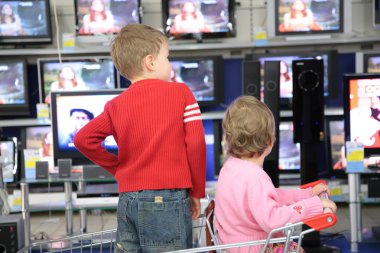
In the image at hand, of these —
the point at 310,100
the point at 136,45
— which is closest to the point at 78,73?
the point at 310,100

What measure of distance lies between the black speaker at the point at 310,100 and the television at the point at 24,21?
2.70 metres

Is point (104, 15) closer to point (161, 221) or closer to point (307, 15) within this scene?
point (307, 15)

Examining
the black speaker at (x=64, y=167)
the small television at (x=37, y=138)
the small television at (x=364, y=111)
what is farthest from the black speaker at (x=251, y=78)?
the small television at (x=37, y=138)

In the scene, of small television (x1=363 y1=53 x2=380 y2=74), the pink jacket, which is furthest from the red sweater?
small television (x1=363 y1=53 x2=380 y2=74)

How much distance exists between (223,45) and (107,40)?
103 cm

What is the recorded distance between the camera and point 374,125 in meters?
3.66

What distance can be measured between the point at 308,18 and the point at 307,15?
28mm

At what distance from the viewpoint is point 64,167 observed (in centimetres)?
369

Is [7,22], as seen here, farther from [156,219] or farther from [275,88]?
[156,219]

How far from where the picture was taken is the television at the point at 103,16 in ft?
18.0

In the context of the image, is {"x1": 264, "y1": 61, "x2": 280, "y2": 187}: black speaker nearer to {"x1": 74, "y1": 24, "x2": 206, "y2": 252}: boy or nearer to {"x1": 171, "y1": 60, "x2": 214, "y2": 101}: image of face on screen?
{"x1": 171, "y1": 60, "x2": 214, "y2": 101}: image of face on screen

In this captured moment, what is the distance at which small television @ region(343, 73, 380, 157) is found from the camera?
3.66 metres

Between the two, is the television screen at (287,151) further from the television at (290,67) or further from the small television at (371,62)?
the small television at (371,62)

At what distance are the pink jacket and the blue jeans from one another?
0.12 meters
